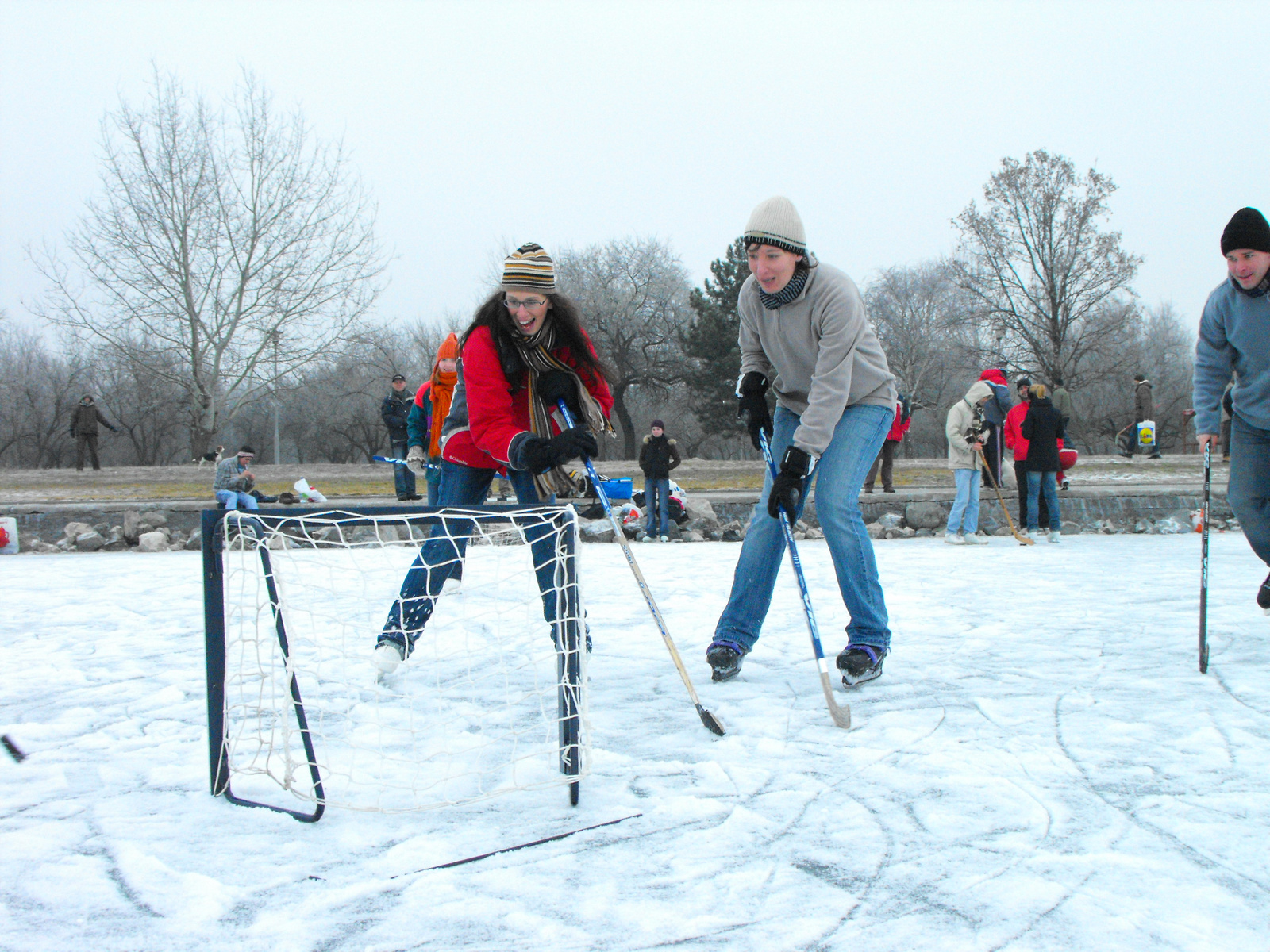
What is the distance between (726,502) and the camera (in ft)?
34.7

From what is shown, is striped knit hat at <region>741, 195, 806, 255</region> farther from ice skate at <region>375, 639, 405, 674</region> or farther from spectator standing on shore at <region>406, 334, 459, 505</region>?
ice skate at <region>375, 639, 405, 674</region>

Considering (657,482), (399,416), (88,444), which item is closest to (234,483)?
(399,416)

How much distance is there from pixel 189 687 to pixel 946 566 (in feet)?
16.5

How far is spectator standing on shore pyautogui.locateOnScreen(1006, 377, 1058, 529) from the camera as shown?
28.3 feet

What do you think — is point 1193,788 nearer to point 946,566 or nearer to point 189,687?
point 189,687

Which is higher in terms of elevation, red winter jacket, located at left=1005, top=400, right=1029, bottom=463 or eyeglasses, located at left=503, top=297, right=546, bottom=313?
eyeglasses, located at left=503, top=297, right=546, bottom=313

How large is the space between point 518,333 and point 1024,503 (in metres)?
7.37

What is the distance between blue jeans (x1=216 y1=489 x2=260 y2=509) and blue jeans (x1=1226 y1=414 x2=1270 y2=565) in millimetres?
8412

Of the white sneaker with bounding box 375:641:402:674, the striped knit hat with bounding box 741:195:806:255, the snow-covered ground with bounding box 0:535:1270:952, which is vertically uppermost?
the striped knit hat with bounding box 741:195:806:255

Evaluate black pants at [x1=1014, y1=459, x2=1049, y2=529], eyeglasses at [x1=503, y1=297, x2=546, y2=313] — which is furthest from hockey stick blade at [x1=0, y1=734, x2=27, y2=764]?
black pants at [x1=1014, y1=459, x2=1049, y2=529]

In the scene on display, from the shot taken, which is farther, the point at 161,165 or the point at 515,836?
the point at 161,165

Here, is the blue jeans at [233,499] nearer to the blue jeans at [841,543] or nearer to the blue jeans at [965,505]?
the blue jeans at [965,505]

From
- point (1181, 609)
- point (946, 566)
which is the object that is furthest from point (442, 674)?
point (946, 566)

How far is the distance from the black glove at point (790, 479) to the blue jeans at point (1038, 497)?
6378 mm
